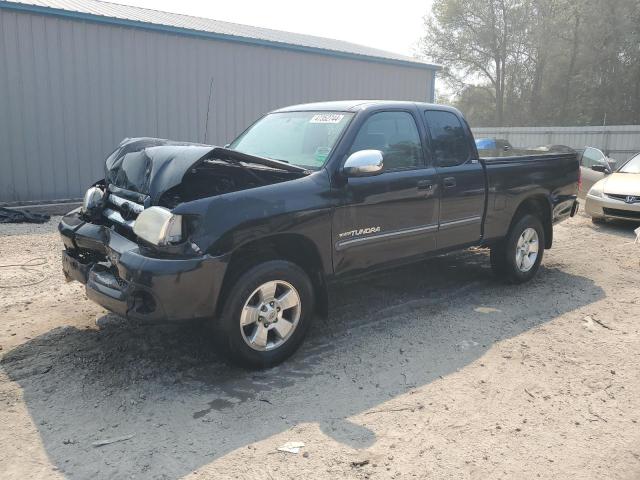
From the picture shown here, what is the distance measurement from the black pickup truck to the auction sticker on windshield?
0.06 ft

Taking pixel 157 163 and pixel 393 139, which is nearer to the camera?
pixel 157 163

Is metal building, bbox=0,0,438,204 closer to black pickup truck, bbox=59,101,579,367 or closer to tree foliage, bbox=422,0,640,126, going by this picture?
black pickup truck, bbox=59,101,579,367

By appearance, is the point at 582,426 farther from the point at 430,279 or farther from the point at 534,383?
the point at 430,279

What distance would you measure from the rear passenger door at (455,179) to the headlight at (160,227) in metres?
2.61

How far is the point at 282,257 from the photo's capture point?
4.16 meters

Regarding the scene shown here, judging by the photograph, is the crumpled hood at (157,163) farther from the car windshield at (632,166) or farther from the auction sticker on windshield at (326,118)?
the car windshield at (632,166)

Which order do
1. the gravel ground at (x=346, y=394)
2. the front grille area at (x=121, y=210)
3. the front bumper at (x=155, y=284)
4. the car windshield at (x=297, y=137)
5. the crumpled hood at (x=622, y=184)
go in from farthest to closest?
the crumpled hood at (x=622, y=184), the car windshield at (x=297, y=137), the front grille area at (x=121, y=210), the front bumper at (x=155, y=284), the gravel ground at (x=346, y=394)

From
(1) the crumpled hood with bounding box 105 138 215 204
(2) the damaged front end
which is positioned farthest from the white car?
(1) the crumpled hood with bounding box 105 138 215 204

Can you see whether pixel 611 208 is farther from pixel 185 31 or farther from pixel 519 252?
pixel 185 31

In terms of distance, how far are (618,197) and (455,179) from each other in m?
6.34

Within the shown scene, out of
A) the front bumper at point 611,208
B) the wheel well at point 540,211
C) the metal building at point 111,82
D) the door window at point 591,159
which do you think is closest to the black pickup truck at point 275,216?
the wheel well at point 540,211

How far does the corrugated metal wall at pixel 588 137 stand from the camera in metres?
21.8

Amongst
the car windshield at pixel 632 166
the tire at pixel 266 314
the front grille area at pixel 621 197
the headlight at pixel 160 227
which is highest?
the car windshield at pixel 632 166

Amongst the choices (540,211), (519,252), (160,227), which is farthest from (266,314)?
(540,211)
